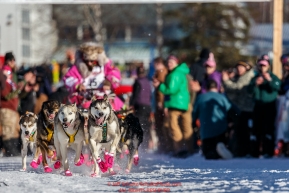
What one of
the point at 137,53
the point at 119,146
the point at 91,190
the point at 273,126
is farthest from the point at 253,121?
the point at 137,53

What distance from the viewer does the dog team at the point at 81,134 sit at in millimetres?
10070

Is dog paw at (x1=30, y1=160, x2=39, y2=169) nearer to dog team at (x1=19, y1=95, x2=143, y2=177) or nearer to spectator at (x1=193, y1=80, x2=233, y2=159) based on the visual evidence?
dog team at (x1=19, y1=95, x2=143, y2=177)

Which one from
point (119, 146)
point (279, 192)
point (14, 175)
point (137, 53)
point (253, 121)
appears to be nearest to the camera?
point (279, 192)

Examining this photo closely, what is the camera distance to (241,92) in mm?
14523

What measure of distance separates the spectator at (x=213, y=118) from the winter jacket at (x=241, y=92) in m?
0.53

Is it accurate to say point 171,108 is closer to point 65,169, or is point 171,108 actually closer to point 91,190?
point 65,169

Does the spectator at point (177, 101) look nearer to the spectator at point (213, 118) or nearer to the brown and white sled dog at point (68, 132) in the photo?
the spectator at point (213, 118)

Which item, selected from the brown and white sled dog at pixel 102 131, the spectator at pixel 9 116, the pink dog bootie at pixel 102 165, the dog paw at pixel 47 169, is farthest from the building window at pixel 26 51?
the pink dog bootie at pixel 102 165

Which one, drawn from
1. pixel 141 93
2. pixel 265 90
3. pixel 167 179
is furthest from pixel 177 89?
pixel 167 179

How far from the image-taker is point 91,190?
28.4 ft

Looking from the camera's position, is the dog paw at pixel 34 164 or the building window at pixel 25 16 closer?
the dog paw at pixel 34 164

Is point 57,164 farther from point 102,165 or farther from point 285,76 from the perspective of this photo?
point 285,76

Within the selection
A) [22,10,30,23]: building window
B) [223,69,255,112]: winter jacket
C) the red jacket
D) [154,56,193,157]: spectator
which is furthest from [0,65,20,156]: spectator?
[22,10,30,23]: building window

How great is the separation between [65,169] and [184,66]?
192 inches
